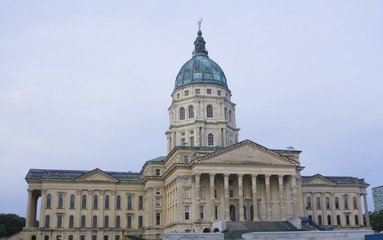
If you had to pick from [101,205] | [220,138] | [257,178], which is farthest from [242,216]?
[101,205]

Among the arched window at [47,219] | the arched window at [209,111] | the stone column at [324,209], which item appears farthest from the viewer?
the stone column at [324,209]

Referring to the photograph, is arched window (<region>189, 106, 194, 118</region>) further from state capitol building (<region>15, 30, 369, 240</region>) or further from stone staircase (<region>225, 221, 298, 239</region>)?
stone staircase (<region>225, 221, 298, 239</region>)

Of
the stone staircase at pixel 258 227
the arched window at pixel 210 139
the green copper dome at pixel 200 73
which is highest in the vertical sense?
the green copper dome at pixel 200 73

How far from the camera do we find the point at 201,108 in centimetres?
8781

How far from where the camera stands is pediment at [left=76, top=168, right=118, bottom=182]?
8612 centimetres

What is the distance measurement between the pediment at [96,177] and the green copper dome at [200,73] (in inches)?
919

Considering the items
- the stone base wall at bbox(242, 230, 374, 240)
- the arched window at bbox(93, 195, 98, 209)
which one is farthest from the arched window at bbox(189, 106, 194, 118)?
the stone base wall at bbox(242, 230, 374, 240)

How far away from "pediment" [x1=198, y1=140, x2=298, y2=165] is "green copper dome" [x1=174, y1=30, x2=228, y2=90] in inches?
863

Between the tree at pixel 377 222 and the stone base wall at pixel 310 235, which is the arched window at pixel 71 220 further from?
the tree at pixel 377 222

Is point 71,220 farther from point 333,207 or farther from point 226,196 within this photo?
point 333,207

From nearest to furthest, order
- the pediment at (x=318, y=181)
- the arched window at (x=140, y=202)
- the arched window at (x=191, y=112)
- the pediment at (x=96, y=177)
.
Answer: the pediment at (x=96, y=177)
the arched window at (x=191, y=112)
the arched window at (x=140, y=202)
the pediment at (x=318, y=181)

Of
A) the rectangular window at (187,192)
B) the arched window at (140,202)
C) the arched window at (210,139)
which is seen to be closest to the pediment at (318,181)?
the arched window at (210,139)

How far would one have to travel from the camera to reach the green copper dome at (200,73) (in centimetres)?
9106

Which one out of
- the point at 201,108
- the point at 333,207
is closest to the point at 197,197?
the point at 201,108
